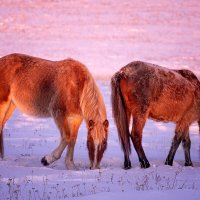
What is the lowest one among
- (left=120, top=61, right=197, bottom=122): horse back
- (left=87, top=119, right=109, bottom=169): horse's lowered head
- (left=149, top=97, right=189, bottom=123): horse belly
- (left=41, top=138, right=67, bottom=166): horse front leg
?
(left=41, top=138, right=67, bottom=166): horse front leg

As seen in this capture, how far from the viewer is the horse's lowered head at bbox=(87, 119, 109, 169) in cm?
795

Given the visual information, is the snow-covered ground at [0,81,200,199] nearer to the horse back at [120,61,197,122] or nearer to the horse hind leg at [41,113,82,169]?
the horse hind leg at [41,113,82,169]

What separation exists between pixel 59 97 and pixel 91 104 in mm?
699

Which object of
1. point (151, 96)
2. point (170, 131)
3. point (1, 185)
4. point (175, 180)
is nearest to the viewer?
point (1, 185)

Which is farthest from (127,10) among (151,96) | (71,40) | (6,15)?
(151,96)

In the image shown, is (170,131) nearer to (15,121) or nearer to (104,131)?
(15,121)

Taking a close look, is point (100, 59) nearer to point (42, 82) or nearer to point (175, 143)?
point (42, 82)

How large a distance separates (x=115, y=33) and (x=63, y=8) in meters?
6.46

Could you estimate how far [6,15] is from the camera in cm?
3712

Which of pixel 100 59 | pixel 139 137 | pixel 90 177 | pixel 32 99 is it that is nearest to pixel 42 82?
pixel 32 99

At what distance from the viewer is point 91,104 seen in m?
8.52

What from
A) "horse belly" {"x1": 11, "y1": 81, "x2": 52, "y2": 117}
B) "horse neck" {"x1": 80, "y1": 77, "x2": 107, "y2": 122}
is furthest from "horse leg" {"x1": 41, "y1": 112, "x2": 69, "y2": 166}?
"horse belly" {"x1": 11, "y1": 81, "x2": 52, "y2": 117}

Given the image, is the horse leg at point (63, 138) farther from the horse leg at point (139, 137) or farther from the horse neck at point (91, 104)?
the horse leg at point (139, 137)

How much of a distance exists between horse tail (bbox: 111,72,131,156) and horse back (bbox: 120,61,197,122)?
0.10 metres
